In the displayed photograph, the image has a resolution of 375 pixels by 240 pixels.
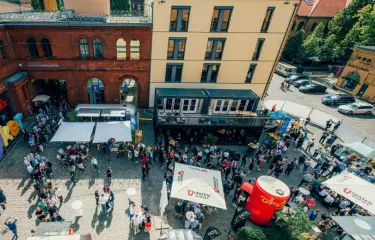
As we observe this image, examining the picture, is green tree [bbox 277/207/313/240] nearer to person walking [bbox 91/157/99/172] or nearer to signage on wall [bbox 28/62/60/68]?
person walking [bbox 91/157/99/172]

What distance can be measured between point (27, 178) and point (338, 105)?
128 feet

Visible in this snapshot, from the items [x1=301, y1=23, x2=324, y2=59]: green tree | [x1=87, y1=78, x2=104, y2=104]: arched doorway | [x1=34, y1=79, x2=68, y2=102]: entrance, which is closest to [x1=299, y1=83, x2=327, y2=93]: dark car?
[x1=301, y1=23, x2=324, y2=59]: green tree

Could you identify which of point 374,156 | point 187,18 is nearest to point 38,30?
point 187,18

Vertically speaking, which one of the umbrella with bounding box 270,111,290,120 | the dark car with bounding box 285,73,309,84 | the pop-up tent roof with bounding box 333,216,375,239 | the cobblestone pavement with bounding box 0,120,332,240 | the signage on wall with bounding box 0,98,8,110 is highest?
the pop-up tent roof with bounding box 333,216,375,239

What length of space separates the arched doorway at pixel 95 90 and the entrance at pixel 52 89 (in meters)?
3.32

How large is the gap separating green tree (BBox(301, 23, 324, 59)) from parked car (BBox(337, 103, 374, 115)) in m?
17.3

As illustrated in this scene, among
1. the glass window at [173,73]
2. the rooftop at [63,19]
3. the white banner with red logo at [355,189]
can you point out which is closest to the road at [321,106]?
the white banner with red logo at [355,189]

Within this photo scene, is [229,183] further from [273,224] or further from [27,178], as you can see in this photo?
[27,178]

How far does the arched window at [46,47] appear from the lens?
20.7 m

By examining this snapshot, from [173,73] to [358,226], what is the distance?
18.8m

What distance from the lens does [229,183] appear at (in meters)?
15.8

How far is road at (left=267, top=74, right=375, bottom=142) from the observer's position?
28656 mm

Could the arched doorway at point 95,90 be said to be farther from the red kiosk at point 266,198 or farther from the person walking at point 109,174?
the red kiosk at point 266,198

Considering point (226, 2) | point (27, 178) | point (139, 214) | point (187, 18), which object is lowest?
point (27, 178)
